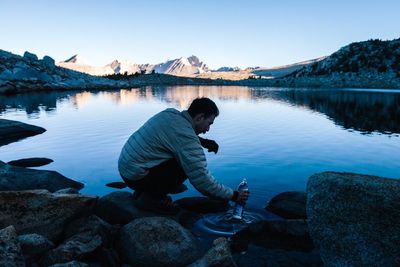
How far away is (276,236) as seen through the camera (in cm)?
706

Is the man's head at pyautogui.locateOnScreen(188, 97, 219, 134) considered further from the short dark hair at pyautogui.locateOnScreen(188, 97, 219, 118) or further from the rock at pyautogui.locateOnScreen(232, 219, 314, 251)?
the rock at pyautogui.locateOnScreen(232, 219, 314, 251)

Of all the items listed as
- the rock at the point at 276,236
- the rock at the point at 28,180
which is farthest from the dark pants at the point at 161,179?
the rock at the point at 28,180

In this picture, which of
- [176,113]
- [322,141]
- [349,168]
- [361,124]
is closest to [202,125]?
[176,113]

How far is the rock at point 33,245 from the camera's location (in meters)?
5.30

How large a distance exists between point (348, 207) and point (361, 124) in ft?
71.3

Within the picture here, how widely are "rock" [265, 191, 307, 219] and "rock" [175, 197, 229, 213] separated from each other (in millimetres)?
1121

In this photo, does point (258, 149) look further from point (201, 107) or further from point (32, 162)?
point (201, 107)

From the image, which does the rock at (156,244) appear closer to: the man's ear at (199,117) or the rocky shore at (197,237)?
the rocky shore at (197,237)

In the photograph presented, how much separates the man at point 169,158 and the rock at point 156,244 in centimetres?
101

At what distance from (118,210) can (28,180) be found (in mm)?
2840

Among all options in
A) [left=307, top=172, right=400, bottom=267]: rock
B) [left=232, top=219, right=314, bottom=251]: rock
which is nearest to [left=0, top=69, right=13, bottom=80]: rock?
[left=232, top=219, right=314, bottom=251]: rock

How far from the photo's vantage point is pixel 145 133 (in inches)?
278

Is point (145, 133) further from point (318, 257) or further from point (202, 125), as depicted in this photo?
point (318, 257)

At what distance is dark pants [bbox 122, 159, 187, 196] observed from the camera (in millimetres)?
7223
